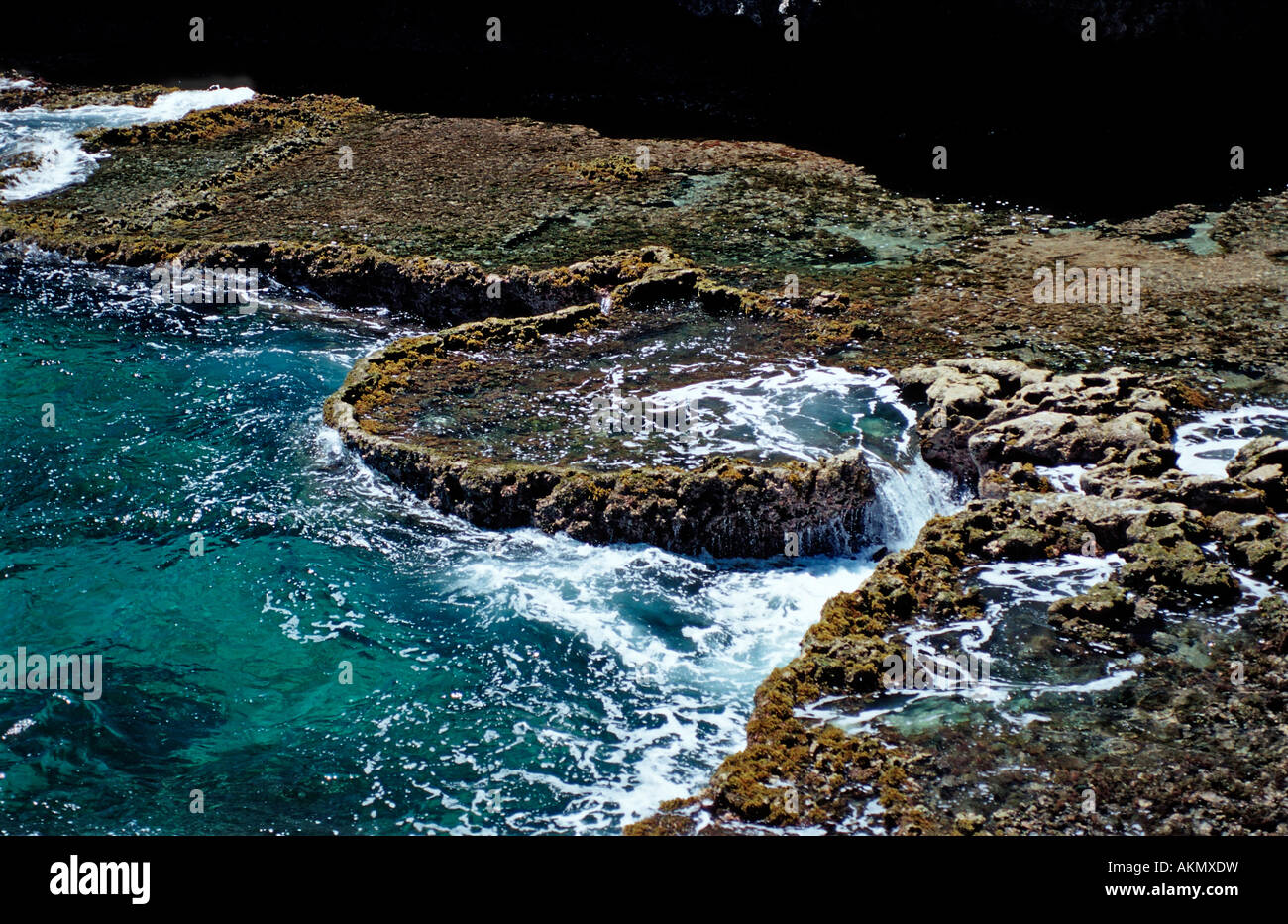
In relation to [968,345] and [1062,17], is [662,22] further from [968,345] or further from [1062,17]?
[968,345]

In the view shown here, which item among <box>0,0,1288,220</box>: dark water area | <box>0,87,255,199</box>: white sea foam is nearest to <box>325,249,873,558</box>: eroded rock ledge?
<box>0,0,1288,220</box>: dark water area

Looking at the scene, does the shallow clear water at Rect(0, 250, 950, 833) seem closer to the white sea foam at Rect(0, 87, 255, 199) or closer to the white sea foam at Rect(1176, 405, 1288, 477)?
the white sea foam at Rect(1176, 405, 1288, 477)

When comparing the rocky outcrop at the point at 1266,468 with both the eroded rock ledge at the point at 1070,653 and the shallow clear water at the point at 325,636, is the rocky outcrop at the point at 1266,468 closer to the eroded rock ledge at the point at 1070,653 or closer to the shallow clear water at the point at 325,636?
the eroded rock ledge at the point at 1070,653

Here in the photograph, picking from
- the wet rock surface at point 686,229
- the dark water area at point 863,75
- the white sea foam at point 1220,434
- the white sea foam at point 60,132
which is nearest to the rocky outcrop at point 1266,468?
the white sea foam at point 1220,434

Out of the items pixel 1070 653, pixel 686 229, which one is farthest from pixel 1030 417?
pixel 686 229

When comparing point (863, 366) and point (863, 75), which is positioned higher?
point (863, 75)

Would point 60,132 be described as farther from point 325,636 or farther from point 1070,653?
point 1070,653

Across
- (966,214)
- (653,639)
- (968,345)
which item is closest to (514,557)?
(653,639)
